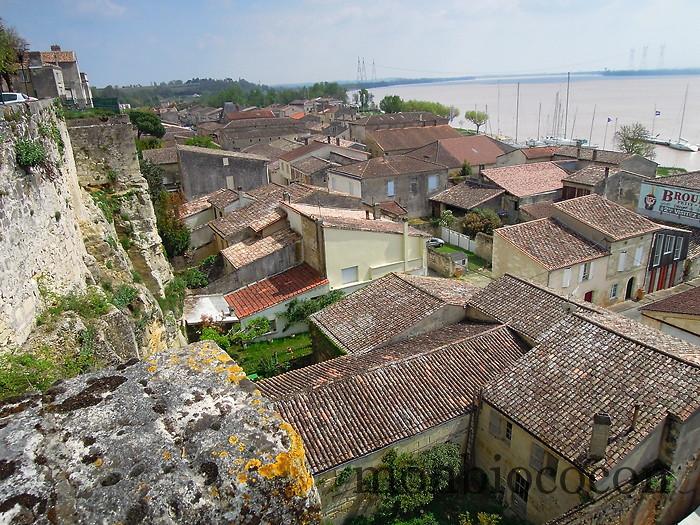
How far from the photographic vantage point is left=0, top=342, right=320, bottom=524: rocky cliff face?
8.24ft

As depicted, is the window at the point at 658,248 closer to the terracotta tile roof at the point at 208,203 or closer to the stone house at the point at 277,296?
the stone house at the point at 277,296

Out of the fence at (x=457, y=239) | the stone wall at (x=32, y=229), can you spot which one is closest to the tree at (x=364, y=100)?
the fence at (x=457, y=239)

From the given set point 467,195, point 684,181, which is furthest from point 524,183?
point 684,181

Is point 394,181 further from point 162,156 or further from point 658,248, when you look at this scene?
point 162,156

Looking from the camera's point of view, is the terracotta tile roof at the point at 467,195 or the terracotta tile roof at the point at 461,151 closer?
the terracotta tile roof at the point at 467,195

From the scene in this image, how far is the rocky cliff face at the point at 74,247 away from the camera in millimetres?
8219

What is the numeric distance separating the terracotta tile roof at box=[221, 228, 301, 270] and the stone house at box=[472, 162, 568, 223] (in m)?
19.2

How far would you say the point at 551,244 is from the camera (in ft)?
78.4

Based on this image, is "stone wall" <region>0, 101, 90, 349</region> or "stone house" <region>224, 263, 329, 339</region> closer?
"stone wall" <region>0, 101, 90, 349</region>

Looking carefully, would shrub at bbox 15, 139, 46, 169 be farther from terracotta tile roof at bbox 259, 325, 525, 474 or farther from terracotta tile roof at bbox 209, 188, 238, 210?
terracotta tile roof at bbox 209, 188, 238, 210

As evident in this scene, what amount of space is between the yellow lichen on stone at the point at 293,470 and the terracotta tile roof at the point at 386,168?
34886 millimetres

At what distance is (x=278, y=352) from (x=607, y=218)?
17657mm

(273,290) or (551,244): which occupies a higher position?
(551,244)

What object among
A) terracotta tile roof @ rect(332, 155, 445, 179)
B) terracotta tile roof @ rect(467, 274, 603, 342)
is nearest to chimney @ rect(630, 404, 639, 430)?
terracotta tile roof @ rect(467, 274, 603, 342)
